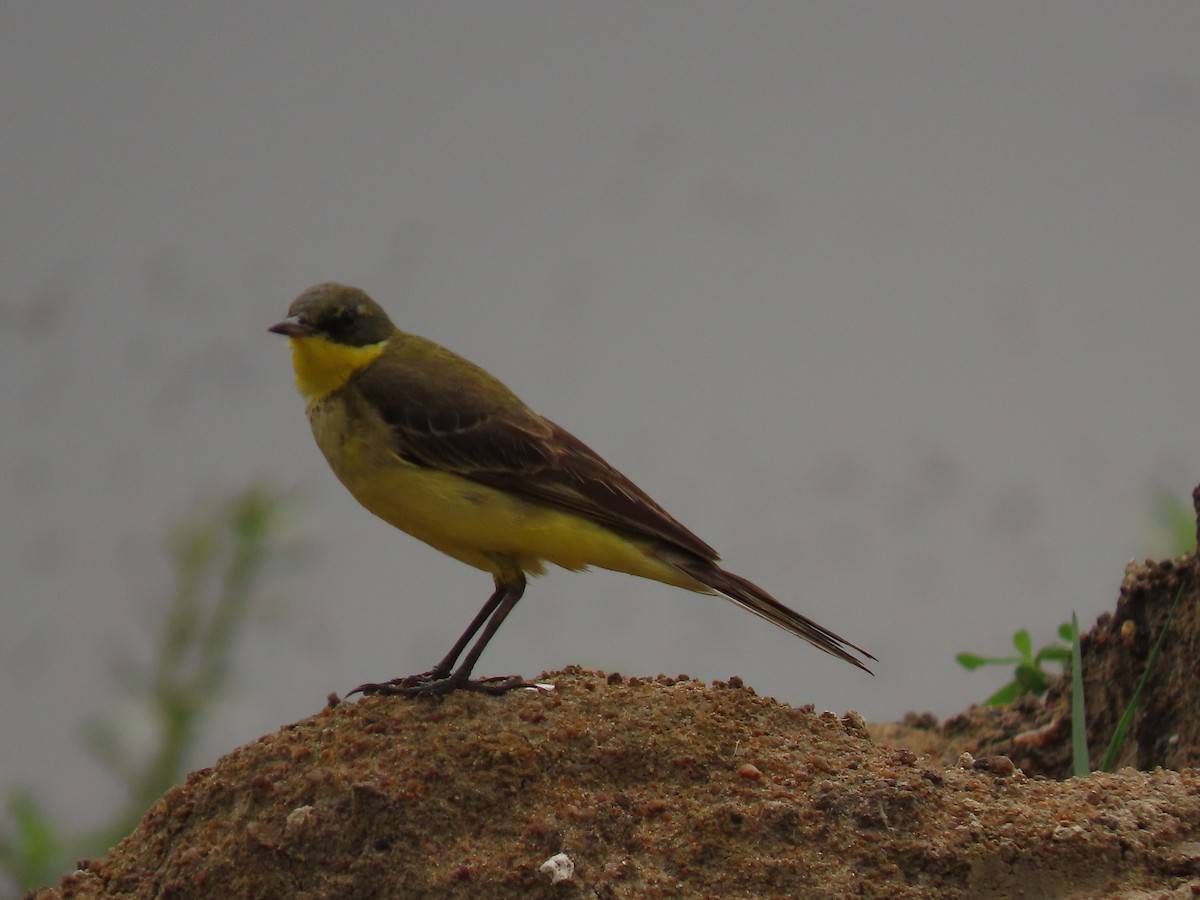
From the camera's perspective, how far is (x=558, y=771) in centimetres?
534

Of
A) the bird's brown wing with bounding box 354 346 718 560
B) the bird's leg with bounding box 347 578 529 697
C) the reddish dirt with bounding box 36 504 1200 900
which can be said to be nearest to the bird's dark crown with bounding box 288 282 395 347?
the bird's brown wing with bounding box 354 346 718 560

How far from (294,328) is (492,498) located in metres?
1.14

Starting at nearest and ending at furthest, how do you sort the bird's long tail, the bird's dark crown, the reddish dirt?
the reddish dirt
the bird's long tail
the bird's dark crown

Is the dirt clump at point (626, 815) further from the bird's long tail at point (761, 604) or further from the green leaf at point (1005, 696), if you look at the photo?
the green leaf at point (1005, 696)

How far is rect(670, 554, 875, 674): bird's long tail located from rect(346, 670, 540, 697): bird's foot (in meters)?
0.78

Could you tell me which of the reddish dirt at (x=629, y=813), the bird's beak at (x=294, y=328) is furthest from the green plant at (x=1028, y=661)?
the bird's beak at (x=294, y=328)

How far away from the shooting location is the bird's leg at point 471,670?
19.4ft

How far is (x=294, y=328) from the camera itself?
652 centimetres

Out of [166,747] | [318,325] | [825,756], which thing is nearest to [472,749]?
[825,756]

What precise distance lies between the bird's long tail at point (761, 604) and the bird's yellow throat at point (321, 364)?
1554mm

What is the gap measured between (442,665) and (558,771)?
0.97m

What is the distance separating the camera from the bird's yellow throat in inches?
256

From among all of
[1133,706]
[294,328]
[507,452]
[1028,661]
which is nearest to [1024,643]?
[1028,661]

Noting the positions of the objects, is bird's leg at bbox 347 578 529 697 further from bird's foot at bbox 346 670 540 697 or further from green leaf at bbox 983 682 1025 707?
green leaf at bbox 983 682 1025 707
